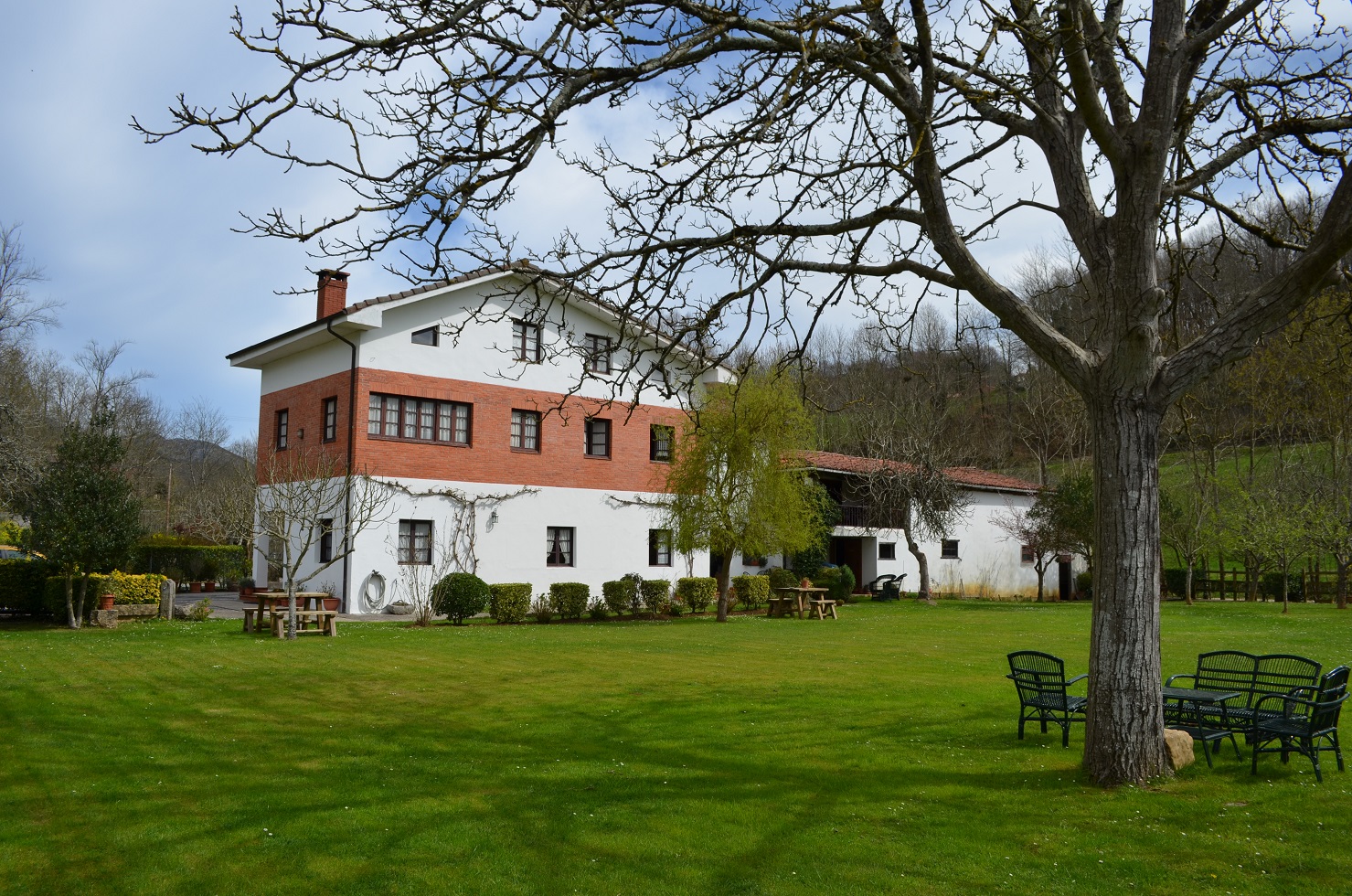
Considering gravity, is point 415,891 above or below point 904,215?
below

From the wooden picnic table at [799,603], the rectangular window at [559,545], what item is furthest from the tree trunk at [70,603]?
the wooden picnic table at [799,603]

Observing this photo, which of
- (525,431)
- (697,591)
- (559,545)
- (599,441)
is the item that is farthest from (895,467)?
(525,431)

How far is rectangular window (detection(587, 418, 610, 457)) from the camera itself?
98.9 ft

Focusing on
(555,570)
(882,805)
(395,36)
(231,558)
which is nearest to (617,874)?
(882,805)

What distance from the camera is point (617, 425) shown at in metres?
30.4

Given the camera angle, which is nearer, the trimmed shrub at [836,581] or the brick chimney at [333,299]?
the brick chimney at [333,299]

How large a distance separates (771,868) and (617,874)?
34.4 inches

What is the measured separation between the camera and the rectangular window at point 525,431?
28266 millimetres

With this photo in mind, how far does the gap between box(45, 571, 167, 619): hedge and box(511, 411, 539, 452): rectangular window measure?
9647mm

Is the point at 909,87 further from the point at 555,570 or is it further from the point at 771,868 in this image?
the point at 555,570

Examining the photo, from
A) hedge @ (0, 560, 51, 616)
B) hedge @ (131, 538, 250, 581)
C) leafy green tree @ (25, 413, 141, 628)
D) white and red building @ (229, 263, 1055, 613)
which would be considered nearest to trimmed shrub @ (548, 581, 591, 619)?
white and red building @ (229, 263, 1055, 613)

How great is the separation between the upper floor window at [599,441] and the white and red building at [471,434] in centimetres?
5

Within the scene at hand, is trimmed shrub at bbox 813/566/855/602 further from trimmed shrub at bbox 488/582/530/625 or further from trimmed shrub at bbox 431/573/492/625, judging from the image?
trimmed shrub at bbox 431/573/492/625

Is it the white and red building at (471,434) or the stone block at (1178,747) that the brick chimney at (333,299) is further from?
the stone block at (1178,747)
